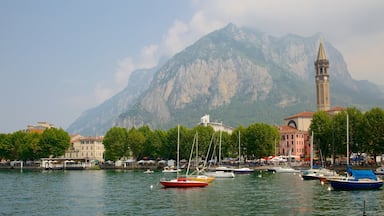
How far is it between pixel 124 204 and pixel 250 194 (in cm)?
1885

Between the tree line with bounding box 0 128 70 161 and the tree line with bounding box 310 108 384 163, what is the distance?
90.1 m

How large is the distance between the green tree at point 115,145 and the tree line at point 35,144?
1618 cm

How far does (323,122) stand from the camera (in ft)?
424

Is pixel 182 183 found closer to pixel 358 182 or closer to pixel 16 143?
pixel 358 182

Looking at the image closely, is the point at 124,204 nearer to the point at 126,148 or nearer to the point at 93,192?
the point at 93,192

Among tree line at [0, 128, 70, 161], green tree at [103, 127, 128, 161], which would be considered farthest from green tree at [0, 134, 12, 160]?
green tree at [103, 127, 128, 161]

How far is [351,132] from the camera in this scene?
11638 centimetres

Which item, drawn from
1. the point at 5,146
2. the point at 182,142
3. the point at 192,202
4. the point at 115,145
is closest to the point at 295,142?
the point at 182,142

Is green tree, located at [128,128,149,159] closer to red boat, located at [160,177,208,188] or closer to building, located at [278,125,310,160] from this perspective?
building, located at [278,125,310,160]

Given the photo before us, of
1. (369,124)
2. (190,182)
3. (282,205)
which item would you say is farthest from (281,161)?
(282,205)

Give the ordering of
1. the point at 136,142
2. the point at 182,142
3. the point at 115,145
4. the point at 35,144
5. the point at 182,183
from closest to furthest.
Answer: the point at 182,183, the point at 182,142, the point at 115,145, the point at 136,142, the point at 35,144

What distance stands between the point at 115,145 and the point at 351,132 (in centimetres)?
8381

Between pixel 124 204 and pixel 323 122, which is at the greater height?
pixel 323 122

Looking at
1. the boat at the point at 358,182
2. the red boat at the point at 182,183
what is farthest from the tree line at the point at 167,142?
the red boat at the point at 182,183
